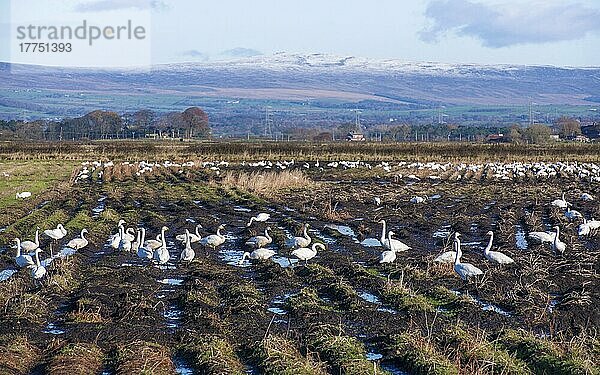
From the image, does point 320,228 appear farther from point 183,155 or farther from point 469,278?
point 183,155

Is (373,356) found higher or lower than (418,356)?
lower

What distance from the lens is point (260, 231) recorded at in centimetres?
1819

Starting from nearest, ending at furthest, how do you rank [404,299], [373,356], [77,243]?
[373,356] < [404,299] < [77,243]

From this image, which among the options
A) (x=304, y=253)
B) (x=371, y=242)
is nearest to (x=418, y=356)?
(x=304, y=253)

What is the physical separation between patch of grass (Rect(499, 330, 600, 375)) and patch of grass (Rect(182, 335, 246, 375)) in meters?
2.93

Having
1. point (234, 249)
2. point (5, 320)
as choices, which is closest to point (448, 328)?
point (5, 320)

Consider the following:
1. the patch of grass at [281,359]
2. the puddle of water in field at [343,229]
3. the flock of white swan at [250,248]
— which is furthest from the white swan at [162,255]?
the puddle of water in field at [343,229]

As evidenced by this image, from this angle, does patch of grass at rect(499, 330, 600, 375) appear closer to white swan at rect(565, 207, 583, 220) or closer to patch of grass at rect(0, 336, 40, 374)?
patch of grass at rect(0, 336, 40, 374)

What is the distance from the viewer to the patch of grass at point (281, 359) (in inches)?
309

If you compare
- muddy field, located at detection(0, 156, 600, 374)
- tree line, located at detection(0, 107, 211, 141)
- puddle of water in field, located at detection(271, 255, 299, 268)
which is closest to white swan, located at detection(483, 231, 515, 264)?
muddy field, located at detection(0, 156, 600, 374)

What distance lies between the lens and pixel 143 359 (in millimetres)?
8125

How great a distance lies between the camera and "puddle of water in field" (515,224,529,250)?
16.1m

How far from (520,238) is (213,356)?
428 inches

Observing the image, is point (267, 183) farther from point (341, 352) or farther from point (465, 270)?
point (341, 352)
